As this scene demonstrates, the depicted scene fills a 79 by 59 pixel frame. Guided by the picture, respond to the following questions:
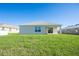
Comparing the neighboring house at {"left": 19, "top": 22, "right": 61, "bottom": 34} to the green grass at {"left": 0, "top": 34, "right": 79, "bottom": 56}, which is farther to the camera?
the neighboring house at {"left": 19, "top": 22, "right": 61, "bottom": 34}

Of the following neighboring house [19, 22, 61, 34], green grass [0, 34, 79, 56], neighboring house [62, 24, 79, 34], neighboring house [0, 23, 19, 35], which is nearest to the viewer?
green grass [0, 34, 79, 56]

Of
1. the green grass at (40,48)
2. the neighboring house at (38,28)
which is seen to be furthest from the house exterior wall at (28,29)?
the green grass at (40,48)

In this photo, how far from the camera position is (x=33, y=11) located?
7551 millimetres

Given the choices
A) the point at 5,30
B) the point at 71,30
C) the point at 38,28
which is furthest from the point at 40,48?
the point at 5,30

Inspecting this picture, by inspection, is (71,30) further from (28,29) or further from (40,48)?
(40,48)

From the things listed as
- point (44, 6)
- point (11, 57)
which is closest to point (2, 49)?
point (11, 57)

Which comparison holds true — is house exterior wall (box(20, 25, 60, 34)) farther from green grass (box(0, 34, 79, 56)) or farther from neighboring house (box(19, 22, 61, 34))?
green grass (box(0, 34, 79, 56))

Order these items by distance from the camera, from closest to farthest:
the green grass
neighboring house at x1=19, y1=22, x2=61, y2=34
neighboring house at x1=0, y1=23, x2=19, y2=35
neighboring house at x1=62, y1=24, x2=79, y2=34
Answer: the green grass → neighboring house at x1=62, y1=24, x2=79, y2=34 → neighboring house at x1=0, y1=23, x2=19, y2=35 → neighboring house at x1=19, y1=22, x2=61, y2=34

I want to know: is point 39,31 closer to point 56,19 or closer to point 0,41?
point 56,19

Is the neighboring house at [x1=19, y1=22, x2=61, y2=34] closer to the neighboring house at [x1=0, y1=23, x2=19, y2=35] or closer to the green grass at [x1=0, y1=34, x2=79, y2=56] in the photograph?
the neighboring house at [x1=0, y1=23, x2=19, y2=35]

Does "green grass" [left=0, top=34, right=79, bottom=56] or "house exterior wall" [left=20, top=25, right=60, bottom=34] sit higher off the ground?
"house exterior wall" [left=20, top=25, right=60, bottom=34]

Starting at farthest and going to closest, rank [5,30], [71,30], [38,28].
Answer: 1. [5,30]
2. [38,28]
3. [71,30]

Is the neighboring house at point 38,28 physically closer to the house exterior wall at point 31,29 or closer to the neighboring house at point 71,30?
the house exterior wall at point 31,29

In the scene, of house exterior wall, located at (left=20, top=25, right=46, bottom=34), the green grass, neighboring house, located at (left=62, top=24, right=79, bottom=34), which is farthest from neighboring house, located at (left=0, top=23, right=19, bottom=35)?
neighboring house, located at (left=62, top=24, right=79, bottom=34)
